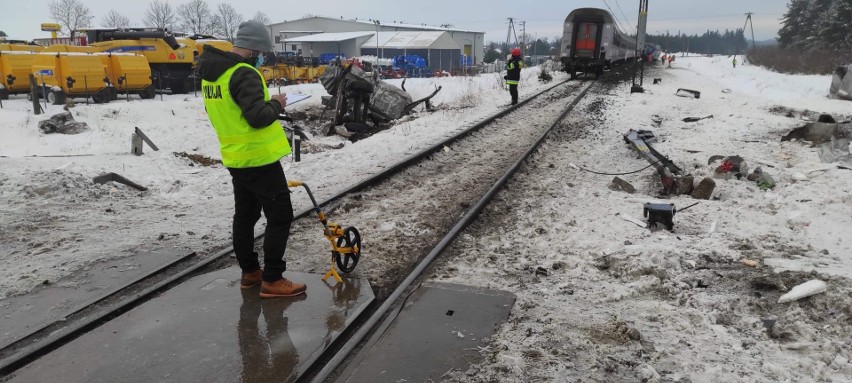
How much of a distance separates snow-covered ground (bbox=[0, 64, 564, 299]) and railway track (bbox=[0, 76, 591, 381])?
49cm

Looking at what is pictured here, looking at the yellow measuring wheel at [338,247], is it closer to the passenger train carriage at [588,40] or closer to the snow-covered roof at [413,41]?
the passenger train carriage at [588,40]

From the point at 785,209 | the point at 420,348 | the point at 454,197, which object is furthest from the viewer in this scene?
the point at 454,197

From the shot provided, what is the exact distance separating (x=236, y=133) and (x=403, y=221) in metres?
2.51

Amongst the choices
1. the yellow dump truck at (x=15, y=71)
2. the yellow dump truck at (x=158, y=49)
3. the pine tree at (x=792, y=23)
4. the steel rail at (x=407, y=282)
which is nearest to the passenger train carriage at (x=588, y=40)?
the yellow dump truck at (x=158, y=49)

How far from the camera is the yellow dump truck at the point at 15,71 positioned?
68.5 feet

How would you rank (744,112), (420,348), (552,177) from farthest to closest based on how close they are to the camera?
(744,112)
(552,177)
(420,348)

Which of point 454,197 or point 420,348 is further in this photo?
point 454,197

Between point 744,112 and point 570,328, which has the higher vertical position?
point 744,112

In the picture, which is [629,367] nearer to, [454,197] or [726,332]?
[726,332]

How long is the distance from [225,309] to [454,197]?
3.62 m

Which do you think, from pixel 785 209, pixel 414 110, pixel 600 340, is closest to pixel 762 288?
pixel 600 340

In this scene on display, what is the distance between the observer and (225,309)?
3.93 metres

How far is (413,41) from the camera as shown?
2975 inches

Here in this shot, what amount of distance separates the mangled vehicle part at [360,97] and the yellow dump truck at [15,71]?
13.4 meters
